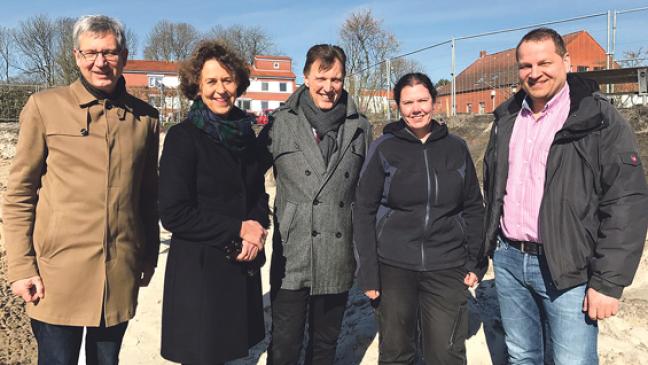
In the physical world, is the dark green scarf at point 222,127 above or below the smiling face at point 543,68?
below

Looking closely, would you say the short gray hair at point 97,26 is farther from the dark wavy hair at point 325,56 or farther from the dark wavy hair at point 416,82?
the dark wavy hair at point 416,82

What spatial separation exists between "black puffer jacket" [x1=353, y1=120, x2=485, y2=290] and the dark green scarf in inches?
31.6

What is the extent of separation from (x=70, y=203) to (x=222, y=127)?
871 millimetres

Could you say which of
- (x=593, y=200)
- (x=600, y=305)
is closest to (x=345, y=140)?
(x=593, y=200)

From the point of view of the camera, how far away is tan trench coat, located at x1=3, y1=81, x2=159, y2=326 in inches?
93.7

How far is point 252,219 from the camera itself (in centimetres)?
278

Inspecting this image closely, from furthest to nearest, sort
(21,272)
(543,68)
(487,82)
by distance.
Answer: (487,82), (543,68), (21,272)

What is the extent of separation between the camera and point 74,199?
2.43 meters

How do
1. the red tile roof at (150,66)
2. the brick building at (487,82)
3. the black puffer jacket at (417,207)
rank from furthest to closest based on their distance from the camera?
the red tile roof at (150,66), the brick building at (487,82), the black puffer jacket at (417,207)

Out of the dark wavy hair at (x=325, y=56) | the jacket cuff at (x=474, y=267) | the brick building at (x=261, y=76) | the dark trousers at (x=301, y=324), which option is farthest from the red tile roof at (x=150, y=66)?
the jacket cuff at (x=474, y=267)

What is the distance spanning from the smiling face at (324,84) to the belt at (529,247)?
142 centimetres

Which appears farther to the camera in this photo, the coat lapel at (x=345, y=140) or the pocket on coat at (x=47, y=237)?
the coat lapel at (x=345, y=140)

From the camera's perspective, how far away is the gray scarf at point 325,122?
9.94ft

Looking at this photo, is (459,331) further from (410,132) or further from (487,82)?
(487,82)
